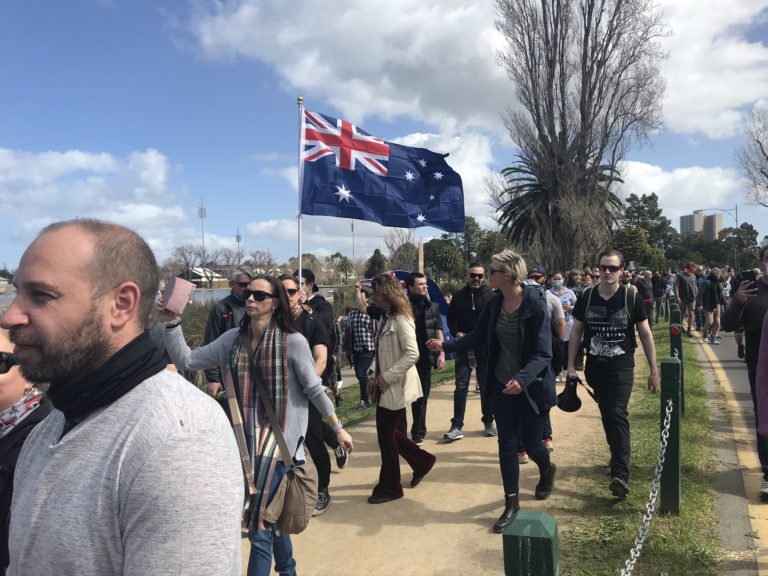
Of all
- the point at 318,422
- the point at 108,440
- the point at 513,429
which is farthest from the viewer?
the point at 318,422

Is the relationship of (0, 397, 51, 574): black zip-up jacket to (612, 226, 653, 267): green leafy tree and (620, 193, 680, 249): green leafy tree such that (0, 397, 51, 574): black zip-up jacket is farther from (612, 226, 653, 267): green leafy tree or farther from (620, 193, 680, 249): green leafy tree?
(620, 193, 680, 249): green leafy tree

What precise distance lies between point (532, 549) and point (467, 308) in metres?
5.22

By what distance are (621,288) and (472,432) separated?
2.74 meters

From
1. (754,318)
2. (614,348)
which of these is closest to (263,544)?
(614,348)

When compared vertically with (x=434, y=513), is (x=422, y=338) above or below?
above

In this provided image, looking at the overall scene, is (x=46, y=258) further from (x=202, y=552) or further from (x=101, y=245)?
(x=202, y=552)

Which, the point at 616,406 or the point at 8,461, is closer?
the point at 8,461

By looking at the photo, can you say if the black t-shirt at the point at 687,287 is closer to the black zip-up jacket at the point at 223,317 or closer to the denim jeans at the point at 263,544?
the black zip-up jacket at the point at 223,317

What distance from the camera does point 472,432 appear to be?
22.0 ft

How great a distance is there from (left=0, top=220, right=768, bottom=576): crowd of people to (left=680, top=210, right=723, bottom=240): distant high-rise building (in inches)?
5012

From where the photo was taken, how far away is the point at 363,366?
8.38m

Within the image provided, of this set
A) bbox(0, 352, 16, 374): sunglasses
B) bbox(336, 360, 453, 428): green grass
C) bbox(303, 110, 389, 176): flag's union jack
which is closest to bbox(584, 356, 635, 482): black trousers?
bbox(336, 360, 453, 428): green grass

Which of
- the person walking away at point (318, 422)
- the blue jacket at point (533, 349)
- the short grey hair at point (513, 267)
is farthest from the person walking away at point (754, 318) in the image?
the person walking away at point (318, 422)

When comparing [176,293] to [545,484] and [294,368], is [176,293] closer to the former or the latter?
[294,368]
